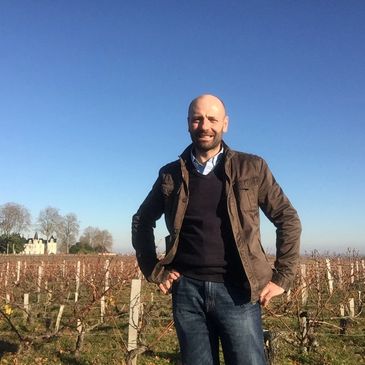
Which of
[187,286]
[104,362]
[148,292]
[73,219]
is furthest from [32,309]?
[73,219]

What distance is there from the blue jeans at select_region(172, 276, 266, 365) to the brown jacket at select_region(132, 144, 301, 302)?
97 millimetres

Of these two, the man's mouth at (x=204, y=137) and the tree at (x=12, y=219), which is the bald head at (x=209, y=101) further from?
the tree at (x=12, y=219)

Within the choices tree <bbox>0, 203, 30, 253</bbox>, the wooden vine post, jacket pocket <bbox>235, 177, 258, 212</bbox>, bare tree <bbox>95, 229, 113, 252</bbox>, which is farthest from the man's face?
Answer: tree <bbox>0, 203, 30, 253</bbox>

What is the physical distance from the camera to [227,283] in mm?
2164

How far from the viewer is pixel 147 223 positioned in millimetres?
2465

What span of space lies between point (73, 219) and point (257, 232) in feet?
242

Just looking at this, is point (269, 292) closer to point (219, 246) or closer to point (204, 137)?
point (219, 246)

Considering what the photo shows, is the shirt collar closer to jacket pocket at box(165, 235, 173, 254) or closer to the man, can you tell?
the man

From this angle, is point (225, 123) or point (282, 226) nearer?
point (282, 226)

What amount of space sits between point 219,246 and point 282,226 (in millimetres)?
313

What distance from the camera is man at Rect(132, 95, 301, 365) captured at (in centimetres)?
214

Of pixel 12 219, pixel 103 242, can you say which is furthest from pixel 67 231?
pixel 103 242

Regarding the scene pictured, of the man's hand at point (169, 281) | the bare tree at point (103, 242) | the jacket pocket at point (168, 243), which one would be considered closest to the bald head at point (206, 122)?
the jacket pocket at point (168, 243)

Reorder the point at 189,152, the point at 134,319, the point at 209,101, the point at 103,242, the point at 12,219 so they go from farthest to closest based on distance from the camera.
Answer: the point at 12,219
the point at 103,242
the point at 134,319
the point at 189,152
the point at 209,101
